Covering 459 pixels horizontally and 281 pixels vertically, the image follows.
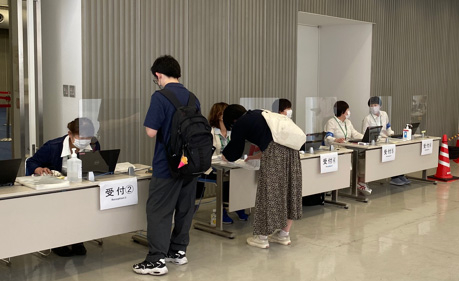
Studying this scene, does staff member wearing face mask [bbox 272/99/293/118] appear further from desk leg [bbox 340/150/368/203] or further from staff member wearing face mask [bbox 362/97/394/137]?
staff member wearing face mask [bbox 362/97/394/137]

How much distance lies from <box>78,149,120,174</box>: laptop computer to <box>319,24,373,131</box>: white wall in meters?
5.97

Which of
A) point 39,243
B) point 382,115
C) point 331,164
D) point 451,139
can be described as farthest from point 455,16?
point 39,243

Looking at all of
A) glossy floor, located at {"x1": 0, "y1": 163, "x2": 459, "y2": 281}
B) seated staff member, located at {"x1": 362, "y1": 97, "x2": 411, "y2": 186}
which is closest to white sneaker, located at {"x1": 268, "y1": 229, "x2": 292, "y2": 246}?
glossy floor, located at {"x1": 0, "y1": 163, "x2": 459, "y2": 281}

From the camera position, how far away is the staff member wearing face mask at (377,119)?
775 centimetres

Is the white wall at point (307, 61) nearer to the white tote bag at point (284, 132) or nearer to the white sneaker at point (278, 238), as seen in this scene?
the white sneaker at point (278, 238)

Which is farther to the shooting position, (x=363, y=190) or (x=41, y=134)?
(x=363, y=190)

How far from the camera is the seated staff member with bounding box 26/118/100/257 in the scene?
4523mm

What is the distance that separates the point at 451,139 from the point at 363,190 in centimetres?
568

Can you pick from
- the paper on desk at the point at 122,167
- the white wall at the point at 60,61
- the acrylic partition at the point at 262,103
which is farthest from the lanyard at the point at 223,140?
the white wall at the point at 60,61

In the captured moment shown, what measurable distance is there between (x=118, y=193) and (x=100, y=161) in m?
0.29

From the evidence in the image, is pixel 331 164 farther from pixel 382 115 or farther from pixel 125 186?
pixel 125 186

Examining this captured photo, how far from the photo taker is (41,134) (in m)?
A: 5.89

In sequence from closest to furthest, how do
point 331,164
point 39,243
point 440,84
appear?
point 39,243, point 331,164, point 440,84

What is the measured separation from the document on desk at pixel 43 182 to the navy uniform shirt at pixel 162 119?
68cm
